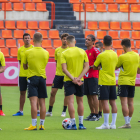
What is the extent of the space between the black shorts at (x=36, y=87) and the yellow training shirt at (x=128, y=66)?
1.62 m

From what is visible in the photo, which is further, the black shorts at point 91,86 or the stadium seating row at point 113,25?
the stadium seating row at point 113,25

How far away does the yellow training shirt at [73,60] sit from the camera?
6.41 metres

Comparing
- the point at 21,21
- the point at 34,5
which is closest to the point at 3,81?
the point at 21,21

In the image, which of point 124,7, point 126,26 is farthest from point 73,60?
point 124,7

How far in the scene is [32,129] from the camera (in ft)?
20.8

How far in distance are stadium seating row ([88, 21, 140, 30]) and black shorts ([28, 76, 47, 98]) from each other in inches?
515

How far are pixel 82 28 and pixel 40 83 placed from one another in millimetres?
13247

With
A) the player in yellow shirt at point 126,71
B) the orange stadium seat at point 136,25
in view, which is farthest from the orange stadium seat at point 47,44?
the player in yellow shirt at point 126,71

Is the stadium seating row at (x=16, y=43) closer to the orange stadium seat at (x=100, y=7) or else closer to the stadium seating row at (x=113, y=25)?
the stadium seating row at (x=113, y=25)

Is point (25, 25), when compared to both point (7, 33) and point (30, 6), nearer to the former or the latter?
point (7, 33)

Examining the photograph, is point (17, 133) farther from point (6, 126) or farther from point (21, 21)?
point (21, 21)

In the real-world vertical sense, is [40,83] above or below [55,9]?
below

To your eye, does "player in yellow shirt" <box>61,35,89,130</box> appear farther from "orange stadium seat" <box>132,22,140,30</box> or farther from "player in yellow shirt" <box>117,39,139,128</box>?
"orange stadium seat" <box>132,22,140,30</box>

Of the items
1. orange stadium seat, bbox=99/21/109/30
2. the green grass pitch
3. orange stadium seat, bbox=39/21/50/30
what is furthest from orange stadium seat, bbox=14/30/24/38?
the green grass pitch
